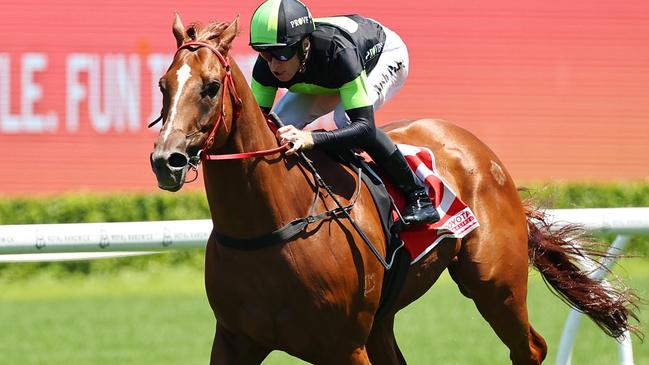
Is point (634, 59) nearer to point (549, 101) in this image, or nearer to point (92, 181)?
point (549, 101)

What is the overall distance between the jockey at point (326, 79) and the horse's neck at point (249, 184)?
0.10 meters

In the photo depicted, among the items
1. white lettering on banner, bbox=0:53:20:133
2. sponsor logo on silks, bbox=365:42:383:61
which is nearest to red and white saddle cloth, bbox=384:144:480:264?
sponsor logo on silks, bbox=365:42:383:61

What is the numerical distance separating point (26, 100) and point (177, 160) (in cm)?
1191


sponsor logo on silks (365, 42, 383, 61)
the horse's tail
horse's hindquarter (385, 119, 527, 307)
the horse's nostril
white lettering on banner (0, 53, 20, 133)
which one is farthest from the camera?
white lettering on banner (0, 53, 20, 133)

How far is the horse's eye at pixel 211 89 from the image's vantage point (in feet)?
11.8

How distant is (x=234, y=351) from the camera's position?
164 inches

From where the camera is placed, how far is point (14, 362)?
7219mm

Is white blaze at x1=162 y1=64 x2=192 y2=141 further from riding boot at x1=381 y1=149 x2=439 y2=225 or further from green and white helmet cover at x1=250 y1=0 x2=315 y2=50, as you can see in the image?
riding boot at x1=381 y1=149 x2=439 y2=225

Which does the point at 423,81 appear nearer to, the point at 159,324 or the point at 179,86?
the point at 159,324

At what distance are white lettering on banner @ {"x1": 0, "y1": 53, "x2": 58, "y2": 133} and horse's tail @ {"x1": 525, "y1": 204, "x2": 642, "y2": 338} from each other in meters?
10.4

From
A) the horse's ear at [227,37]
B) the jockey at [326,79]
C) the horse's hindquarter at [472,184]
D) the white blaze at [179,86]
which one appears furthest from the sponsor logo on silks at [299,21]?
the horse's hindquarter at [472,184]

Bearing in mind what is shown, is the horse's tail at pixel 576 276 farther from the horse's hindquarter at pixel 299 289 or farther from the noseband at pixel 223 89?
the noseband at pixel 223 89

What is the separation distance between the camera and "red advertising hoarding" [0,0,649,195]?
14.9 m

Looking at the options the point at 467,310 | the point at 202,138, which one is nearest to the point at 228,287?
the point at 202,138
